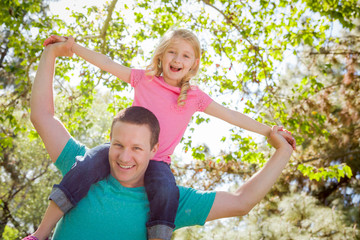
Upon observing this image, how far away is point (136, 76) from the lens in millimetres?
2229

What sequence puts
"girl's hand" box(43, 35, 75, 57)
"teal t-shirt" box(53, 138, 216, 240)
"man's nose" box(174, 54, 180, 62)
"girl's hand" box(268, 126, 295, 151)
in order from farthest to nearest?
1. "man's nose" box(174, 54, 180, 62)
2. "girl's hand" box(43, 35, 75, 57)
3. "girl's hand" box(268, 126, 295, 151)
4. "teal t-shirt" box(53, 138, 216, 240)

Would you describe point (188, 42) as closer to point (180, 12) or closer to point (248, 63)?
point (248, 63)

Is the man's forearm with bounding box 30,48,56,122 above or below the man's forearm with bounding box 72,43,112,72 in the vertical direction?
below

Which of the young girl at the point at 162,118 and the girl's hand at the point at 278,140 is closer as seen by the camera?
the young girl at the point at 162,118

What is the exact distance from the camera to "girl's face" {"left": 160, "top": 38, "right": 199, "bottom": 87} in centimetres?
227

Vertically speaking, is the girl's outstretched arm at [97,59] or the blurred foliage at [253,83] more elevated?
the blurred foliage at [253,83]

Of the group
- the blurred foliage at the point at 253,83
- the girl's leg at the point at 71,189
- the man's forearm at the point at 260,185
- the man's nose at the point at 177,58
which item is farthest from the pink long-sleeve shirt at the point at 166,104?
the blurred foliage at the point at 253,83

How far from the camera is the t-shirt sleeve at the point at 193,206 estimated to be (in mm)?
1525

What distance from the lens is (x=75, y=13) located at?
6.96m

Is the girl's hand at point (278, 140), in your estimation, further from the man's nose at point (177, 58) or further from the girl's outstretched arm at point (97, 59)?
the girl's outstretched arm at point (97, 59)

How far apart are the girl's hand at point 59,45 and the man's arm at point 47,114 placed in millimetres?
78

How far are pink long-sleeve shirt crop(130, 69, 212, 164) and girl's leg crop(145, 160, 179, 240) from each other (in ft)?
1.24

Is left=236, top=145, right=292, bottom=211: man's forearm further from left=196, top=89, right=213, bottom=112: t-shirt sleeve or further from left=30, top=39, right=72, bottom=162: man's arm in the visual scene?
left=30, top=39, right=72, bottom=162: man's arm

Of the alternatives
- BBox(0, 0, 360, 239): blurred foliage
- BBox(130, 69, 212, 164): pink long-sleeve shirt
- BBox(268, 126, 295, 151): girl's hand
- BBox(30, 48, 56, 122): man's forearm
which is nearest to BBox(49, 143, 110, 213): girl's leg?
BBox(30, 48, 56, 122): man's forearm
